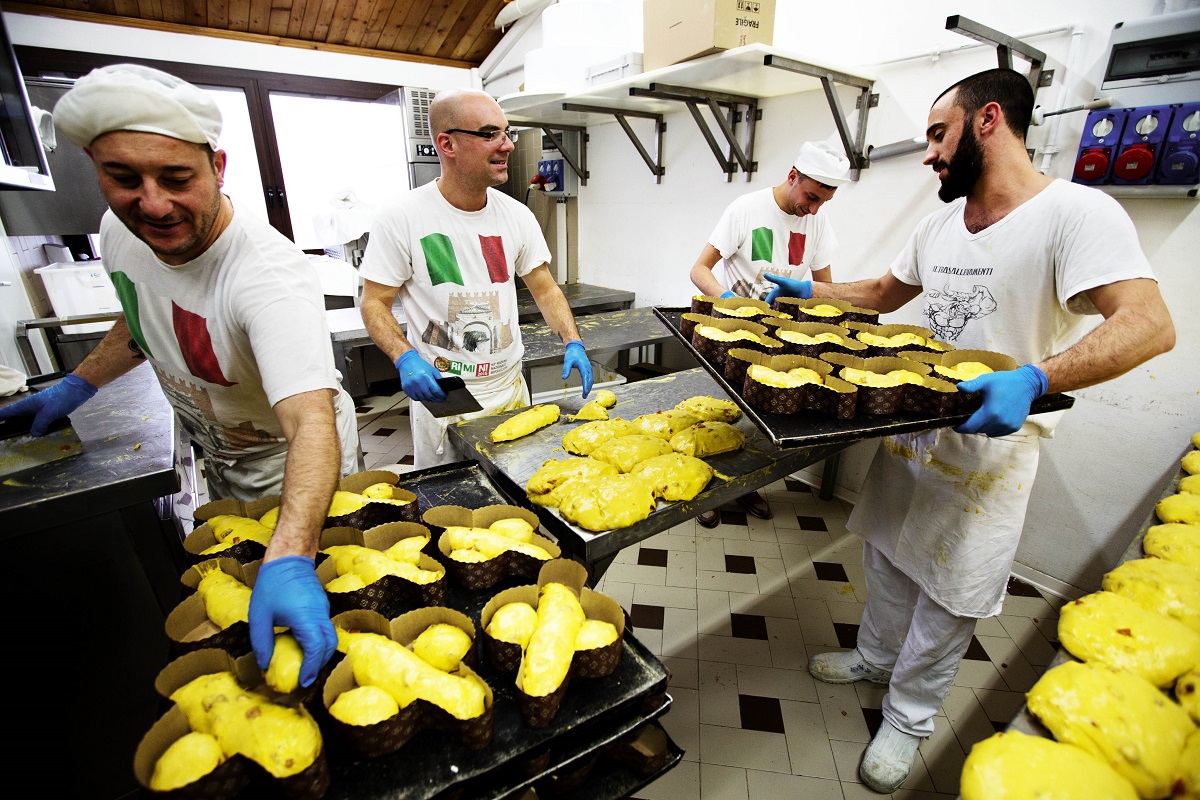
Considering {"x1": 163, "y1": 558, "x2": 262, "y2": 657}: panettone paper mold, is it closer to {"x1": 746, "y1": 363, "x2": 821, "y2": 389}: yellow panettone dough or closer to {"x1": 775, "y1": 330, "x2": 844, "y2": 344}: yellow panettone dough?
{"x1": 746, "y1": 363, "x2": 821, "y2": 389}: yellow panettone dough

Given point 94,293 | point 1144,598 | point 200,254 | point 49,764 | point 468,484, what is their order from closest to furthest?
1. point 1144,598
2. point 200,254
3. point 49,764
4. point 468,484
5. point 94,293

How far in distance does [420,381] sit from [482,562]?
87cm

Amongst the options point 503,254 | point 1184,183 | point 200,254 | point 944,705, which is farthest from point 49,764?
point 1184,183

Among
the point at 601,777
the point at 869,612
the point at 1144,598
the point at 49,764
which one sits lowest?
the point at 869,612

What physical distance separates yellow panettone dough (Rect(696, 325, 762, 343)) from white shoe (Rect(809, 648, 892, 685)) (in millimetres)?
1426

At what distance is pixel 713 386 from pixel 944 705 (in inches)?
59.8

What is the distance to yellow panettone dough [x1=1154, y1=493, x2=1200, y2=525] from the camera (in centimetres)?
146

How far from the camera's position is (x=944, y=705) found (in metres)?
2.03

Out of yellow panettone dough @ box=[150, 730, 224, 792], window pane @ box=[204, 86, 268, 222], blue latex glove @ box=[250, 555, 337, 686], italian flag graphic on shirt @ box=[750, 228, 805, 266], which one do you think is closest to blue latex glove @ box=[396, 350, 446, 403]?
blue latex glove @ box=[250, 555, 337, 686]

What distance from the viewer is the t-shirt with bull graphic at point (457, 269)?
6.64 ft

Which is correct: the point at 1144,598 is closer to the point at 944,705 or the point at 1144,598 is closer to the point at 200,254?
the point at 944,705

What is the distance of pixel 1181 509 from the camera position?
149 cm

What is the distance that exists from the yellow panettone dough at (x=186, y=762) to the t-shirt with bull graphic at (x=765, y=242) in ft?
8.40

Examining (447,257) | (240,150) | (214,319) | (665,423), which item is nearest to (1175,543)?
(665,423)
